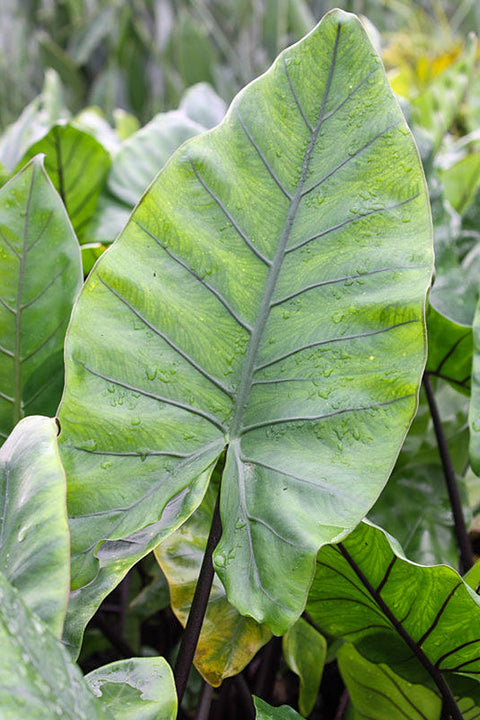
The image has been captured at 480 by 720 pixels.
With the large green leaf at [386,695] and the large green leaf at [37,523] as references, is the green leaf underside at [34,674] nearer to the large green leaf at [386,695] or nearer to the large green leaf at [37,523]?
the large green leaf at [37,523]

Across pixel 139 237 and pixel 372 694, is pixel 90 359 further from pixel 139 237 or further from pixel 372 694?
pixel 372 694

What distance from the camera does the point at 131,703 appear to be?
1.31ft

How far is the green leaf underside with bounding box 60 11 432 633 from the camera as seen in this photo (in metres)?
0.45

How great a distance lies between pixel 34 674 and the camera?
306 millimetres

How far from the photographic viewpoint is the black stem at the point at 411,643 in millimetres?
453

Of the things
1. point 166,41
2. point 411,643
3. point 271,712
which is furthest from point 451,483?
point 166,41

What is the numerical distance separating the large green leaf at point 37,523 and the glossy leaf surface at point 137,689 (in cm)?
7

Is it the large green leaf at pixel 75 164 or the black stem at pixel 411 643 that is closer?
the black stem at pixel 411 643

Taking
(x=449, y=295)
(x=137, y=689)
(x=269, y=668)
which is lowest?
(x=269, y=668)

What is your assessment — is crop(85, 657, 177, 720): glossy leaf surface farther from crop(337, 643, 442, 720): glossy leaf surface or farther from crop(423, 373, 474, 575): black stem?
crop(423, 373, 474, 575): black stem

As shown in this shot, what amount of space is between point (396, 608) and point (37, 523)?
25 centimetres

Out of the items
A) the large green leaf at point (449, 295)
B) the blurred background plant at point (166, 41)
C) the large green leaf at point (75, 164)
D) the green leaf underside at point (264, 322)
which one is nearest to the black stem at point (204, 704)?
the green leaf underside at point (264, 322)

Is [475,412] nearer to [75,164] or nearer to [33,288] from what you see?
[33,288]

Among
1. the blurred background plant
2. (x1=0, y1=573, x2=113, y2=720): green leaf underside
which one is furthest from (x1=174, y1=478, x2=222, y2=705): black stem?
the blurred background plant
